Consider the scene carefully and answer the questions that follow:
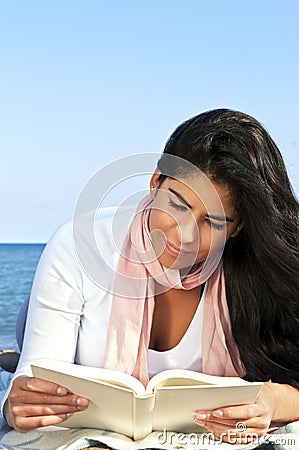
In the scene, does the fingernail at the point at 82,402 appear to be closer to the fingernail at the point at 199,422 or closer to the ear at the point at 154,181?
the fingernail at the point at 199,422

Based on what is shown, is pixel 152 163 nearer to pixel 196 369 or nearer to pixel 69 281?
pixel 69 281

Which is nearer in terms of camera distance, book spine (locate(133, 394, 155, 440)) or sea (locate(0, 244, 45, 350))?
book spine (locate(133, 394, 155, 440))

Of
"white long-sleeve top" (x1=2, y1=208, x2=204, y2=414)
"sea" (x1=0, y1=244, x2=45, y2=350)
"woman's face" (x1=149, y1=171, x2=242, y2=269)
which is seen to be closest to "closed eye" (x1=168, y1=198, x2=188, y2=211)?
"woman's face" (x1=149, y1=171, x2=242, y2=269)

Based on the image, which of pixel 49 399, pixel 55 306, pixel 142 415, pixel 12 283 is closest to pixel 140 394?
pixel 142 415

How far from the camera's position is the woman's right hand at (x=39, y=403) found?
5.14 ft

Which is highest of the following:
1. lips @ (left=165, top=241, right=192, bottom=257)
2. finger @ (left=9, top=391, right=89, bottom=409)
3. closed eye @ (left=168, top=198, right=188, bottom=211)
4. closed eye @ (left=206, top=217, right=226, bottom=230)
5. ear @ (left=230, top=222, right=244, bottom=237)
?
closed eye @ (left=168, top=198, right=188, bottom=211)

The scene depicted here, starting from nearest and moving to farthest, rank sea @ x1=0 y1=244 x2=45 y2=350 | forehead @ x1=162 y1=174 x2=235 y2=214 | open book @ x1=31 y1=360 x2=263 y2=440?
open book @ x1=31 y1=360 x2=263 y2=440
forehead @ x1=162 y1=174 x2=235 y2=214
sea @ x1=0 y1=244 x2=45 y2=350

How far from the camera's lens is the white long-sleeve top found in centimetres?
175

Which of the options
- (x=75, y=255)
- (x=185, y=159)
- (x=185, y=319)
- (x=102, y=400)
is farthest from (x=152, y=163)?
(x=102, y=400)

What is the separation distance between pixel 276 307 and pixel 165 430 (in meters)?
0.44

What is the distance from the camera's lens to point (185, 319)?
1938 millimetres

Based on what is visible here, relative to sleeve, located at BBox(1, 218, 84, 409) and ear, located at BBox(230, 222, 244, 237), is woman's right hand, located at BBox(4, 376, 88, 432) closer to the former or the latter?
sleeve, located at BBox(1, 218, 84, 409)

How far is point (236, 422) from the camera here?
1.63 m
